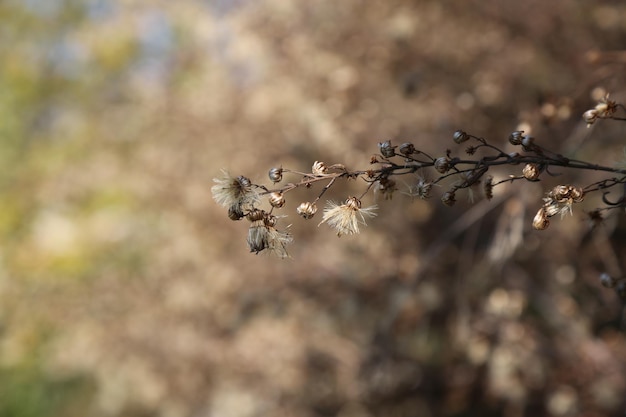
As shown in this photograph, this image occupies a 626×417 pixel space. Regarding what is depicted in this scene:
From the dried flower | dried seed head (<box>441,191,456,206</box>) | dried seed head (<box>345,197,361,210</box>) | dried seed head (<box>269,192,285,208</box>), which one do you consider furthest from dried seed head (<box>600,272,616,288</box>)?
dried seed head (<box>269,192,285,208</box>)

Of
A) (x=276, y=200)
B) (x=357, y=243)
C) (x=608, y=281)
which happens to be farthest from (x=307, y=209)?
(x=357, y=243)

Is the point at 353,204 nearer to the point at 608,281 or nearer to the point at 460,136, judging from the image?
the point at 460,136

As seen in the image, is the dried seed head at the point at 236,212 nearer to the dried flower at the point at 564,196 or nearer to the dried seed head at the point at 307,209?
the dried seed head at the point at 307,209

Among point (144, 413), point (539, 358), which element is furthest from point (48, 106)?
point (539, 358)

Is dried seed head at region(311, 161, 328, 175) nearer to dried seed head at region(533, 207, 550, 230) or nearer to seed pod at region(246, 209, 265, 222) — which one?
seed pod at region(246, 209, 265, 222)

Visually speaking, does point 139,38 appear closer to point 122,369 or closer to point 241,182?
point 122,369

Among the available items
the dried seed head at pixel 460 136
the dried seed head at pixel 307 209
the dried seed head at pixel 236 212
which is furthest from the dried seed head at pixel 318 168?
the dried seed head at pixel 460 136
